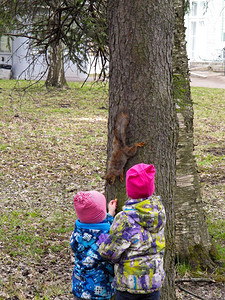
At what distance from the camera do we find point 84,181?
8.62 meters

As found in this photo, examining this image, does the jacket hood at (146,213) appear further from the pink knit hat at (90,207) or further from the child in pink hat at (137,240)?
the pink knit hat at (90,207)

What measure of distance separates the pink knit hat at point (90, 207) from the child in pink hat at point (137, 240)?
17cm

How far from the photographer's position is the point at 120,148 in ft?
11.3

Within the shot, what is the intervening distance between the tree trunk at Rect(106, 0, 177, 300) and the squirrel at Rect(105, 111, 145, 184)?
39 mm

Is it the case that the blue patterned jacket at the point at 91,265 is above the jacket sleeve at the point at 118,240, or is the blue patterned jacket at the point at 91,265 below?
below

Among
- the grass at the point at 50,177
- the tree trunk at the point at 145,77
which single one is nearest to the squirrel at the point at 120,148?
the tree trunk at the point at 145,77

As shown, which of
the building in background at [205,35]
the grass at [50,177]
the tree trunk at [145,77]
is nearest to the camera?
the tree trunk at [145,77]

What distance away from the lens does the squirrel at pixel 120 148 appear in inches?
134

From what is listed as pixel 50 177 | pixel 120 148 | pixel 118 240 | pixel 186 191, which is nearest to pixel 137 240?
pixel 118 240

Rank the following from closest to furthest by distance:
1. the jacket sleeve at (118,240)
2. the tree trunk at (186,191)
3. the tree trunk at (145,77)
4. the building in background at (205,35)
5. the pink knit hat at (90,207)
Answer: the jacket sleeve at (118,240)
the pink knit hat at (90,207)
the tree trunk at (145,77)
the tree trunk at (186,191)
the building in background at (205,35)

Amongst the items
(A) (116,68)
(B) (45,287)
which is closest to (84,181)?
(B) (45,287)

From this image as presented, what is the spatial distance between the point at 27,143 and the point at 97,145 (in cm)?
179

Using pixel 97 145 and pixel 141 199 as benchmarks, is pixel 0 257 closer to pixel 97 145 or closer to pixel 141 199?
pixel 141 199

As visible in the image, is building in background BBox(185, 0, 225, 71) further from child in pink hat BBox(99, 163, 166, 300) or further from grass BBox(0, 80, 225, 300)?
child in pink hat BBox(99, 163, 166, 300)
